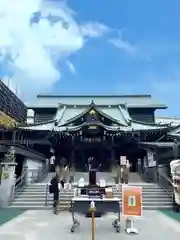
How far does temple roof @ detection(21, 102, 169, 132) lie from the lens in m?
29.5

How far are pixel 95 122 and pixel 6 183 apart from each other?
14.5 m

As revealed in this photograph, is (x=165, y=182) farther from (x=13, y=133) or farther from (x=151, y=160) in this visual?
(x=13, y=133)

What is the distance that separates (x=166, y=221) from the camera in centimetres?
1145

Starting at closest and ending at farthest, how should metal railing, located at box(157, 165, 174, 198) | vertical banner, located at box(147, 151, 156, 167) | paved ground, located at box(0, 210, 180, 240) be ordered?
paved ground, located at box(0, 210, 180, 240)
metal railing, located at box(157, 165, 174, 198)
vertical banner, located at box(147, 151, 156, 167)

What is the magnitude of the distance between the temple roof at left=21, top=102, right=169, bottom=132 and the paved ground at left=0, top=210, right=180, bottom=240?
1712 cm

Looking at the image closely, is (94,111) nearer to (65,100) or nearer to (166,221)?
(65,100)

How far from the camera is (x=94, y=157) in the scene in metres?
31.2

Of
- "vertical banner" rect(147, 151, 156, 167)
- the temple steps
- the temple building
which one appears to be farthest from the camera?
the temple building

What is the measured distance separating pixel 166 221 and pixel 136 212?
366 centimetres

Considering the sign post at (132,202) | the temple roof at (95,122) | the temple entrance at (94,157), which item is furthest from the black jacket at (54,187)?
the temple entrance at (94,157)

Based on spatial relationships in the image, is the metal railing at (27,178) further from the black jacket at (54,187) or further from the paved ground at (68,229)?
the paved ground at (68,229)

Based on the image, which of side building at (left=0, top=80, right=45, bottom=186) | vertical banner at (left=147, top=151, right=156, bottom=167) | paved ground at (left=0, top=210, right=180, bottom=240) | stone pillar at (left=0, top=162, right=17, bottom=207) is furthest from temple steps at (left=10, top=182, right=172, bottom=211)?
vertical banner at (left=147, top=151, right=156, bottom=167)

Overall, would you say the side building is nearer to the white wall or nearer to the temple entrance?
the white wall

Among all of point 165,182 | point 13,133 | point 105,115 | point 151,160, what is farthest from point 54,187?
point 105,115
